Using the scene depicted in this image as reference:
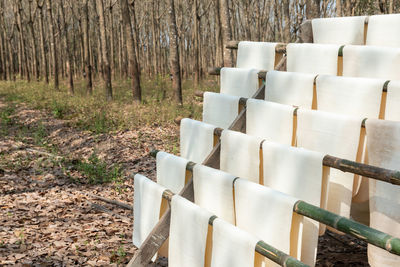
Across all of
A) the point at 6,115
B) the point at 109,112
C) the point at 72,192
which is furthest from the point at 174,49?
the point at 72,192

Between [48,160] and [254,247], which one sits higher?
[254,247]

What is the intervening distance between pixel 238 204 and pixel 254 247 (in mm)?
469

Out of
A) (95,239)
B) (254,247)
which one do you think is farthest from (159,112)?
(254,247)

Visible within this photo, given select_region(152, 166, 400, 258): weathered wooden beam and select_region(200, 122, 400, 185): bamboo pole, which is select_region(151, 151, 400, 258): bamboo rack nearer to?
select_region(152, 166, 400, 258): weathered wooden beam

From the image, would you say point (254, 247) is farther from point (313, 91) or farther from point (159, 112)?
point (159, 112)

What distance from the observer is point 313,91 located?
266 centimetres

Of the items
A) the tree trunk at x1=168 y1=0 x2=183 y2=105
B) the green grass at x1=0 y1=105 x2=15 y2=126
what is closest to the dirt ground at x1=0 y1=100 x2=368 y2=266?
the green grass at x1=0 y1=105 x2=15 y2=126

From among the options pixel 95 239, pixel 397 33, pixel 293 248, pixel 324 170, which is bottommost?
pixel 95 239

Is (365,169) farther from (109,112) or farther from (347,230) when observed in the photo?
(109,112)

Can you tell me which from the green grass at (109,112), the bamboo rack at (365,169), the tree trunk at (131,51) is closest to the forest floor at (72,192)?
the green grass at (109,112)

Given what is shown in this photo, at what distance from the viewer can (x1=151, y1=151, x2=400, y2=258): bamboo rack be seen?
66.1 inches

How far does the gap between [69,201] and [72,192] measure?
0.47 metres

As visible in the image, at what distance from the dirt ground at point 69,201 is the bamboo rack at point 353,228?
9.39ft

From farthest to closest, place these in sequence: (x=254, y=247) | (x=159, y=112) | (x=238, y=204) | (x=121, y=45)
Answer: (x=121, y=45)
(x=159, y=112)
(x=238, y=204)
(x=254, y=247)
